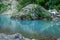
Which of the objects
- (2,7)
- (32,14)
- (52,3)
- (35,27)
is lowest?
(35,27)

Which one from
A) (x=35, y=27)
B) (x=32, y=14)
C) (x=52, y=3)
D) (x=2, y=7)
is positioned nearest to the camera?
(x=35, y=27)

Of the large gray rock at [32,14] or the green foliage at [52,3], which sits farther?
the green foliage at [52,3]

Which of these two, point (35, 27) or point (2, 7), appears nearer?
point (35, 27)

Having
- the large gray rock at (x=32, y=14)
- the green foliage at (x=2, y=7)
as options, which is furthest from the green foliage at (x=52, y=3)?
the green foliage at (x=2, y=7)

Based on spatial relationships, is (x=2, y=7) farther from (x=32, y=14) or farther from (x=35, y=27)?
(x=35, y=27)

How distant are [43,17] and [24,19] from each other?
2.47m

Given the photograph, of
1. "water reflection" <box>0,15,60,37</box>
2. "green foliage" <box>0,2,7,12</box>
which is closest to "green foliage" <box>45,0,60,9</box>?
"green foliage" <box>0,2,7,12</box>

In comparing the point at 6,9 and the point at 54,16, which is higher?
the point at 6,9

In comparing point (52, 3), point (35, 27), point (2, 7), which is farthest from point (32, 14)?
point (2, 7)

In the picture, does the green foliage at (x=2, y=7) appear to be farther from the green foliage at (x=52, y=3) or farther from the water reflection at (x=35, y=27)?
the water reflection at (x=35, y=27)

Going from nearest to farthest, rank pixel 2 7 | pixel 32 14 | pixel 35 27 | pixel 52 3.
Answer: pixel 35 27, pixel 32 14, pixel 52 3, pixel 2 7

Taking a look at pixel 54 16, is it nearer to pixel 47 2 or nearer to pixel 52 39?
pixel 47 2

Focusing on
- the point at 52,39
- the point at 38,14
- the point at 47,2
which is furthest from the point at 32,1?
the point at 52,39

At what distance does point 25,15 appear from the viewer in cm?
2864
